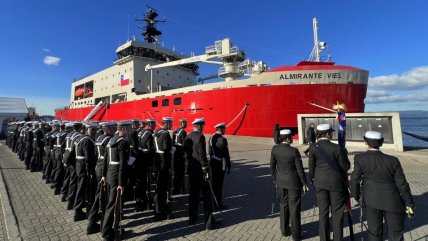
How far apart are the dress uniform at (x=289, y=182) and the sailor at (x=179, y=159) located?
309 centimetres

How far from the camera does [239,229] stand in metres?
4.79

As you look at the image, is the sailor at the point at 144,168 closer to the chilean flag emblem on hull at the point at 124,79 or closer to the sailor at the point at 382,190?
the sailor at the point at 382,190

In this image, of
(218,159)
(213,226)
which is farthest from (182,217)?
(218,159)

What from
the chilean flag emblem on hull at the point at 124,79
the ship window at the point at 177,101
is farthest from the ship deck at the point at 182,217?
the chilean flag emblem on hull at the point at 124,79

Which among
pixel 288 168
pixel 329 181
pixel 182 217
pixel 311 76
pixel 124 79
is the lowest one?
pixel 182 217

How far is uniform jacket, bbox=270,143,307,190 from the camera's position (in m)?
4.29

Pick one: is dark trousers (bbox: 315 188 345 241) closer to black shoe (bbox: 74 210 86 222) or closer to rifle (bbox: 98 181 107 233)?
rifle (bbox: 98 181 107 233)

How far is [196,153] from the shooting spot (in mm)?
5238

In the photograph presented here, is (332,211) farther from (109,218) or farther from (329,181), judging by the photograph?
(109,218)

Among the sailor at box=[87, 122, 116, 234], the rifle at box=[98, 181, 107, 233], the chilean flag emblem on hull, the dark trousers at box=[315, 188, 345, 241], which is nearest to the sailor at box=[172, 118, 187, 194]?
the sailor at box=[87, 122, 116, 234]

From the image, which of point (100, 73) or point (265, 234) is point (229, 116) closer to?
point (265, 234)

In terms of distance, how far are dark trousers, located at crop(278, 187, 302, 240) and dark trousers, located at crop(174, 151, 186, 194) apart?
10.3 ft

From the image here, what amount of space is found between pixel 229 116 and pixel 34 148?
1045 centimetres

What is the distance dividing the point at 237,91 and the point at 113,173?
41.4 feet
